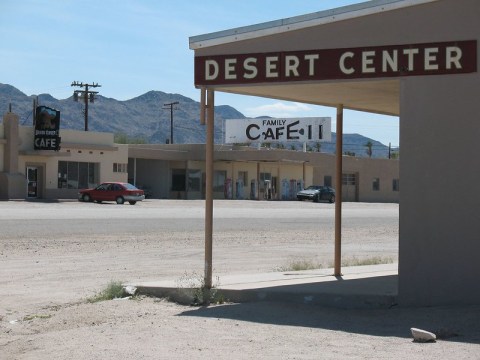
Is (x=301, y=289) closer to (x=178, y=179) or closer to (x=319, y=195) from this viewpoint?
(x=319, y=195)

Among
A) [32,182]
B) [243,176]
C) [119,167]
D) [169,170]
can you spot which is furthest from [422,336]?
[243,176]

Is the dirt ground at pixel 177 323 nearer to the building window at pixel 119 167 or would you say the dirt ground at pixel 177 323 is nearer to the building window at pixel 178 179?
the building window at pixel 119 167

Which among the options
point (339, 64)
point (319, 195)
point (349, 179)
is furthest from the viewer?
point (349, 179)

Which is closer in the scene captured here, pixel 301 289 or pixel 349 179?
pixel 301 289

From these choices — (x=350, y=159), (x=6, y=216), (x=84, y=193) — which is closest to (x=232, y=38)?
(x=6, y=216)

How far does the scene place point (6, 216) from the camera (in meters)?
35.5

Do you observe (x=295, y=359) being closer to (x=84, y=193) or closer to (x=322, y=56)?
(x=322, y=56)

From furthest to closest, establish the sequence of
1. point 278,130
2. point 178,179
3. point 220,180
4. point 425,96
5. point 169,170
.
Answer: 1. point 278,130
2. point 220,180
3. point 178,179
4. point 169,170
5. point 425,96

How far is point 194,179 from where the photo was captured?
78.1 metres

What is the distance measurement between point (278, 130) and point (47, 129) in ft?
89.3

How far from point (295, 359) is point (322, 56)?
466 cm

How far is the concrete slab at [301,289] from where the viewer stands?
36.2 feet

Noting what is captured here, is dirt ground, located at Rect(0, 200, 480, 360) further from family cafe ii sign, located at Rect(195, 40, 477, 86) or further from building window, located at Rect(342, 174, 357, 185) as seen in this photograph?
building window, located at Rect(342, 174, 357, 185)

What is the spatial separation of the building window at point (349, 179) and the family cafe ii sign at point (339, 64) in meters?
78.3
